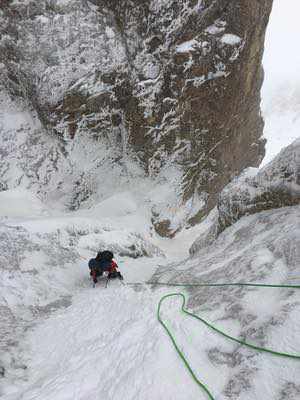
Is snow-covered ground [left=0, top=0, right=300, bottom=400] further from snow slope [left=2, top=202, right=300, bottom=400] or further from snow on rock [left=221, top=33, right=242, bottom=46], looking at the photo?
snow on rock [left=221, top=33, right=242, bottom=46]

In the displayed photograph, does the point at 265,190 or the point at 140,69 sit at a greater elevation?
the point at 140,69

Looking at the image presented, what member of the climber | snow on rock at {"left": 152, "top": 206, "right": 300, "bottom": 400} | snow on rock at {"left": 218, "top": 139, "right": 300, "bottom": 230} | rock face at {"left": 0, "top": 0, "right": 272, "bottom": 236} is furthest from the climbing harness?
rock face at {"left": 0, "top": 0, "right": 272, "bottom": 236}

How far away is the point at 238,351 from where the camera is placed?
4156 mm

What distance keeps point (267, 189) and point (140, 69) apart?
10739mm

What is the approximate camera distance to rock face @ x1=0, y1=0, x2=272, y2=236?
16125 millimetres

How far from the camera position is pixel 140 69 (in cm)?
1683

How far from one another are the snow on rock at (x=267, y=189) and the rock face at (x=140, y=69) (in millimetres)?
7901

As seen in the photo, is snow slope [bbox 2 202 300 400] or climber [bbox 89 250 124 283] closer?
snow slope [bbox 2 202 300 400]

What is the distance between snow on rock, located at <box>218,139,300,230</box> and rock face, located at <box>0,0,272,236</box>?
790cm

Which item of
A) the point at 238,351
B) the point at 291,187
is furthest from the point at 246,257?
the point at 238,351

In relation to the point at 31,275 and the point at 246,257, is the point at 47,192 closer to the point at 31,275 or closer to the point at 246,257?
the point at 31,275

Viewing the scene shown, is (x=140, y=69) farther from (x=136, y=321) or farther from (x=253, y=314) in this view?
(x=253, y=314)

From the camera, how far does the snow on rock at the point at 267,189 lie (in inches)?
300

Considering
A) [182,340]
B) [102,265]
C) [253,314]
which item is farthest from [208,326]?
[102,265]
